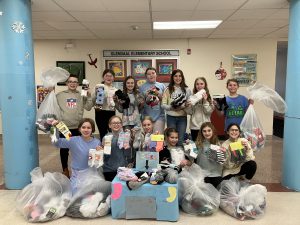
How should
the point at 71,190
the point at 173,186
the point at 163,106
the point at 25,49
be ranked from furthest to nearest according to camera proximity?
1. the point at 163,106
2. the point at 25,49
3. the point at 71,190
4. the point at 173,186

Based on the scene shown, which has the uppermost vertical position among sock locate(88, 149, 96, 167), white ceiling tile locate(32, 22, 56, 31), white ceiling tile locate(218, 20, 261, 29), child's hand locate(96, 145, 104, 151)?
white ceiling tile locate(218, 20, 261, 29)

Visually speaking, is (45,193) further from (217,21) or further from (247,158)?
(217,21)

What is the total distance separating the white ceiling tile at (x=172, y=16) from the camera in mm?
3842

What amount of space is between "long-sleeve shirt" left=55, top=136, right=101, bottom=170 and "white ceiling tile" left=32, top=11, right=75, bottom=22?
1.96 meters

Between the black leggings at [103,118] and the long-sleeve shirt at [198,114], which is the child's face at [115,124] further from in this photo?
the long-sleeve shirt at [198,114]

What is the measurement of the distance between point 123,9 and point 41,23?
155 cm

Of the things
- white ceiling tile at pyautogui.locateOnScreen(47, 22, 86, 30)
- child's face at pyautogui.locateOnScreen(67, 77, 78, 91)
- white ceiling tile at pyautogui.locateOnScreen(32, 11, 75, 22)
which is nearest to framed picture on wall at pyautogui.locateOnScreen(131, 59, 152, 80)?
white ceiling tile at pyautogui.locateOnScreen(47, 22, 86, 30)

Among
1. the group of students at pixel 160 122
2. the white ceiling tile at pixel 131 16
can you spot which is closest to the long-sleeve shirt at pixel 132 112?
the group of students at pixel 160 122

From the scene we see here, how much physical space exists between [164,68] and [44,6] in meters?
2.98

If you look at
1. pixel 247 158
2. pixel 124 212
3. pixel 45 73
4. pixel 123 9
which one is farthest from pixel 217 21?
pixel 124 212

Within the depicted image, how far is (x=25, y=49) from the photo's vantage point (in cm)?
303

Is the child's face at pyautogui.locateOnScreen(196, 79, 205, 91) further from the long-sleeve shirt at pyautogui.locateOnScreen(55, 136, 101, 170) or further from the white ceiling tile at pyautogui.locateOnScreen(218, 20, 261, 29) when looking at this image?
the white ceiling tile at pyautogui.locateOnScreen(218, 20, 261, 29)

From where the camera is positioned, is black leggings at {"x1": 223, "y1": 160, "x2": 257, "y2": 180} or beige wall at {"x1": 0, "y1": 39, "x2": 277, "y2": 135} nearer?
black leggings at {"x1": 223, "y1": 160, "x2": 257, "y2": 180}

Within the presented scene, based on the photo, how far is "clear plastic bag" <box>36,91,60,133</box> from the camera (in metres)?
2.95
